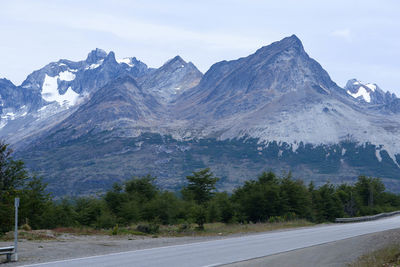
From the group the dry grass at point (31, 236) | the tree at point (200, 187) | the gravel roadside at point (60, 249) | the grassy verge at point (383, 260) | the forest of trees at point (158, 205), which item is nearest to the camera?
the grassy verge at point (383, 260)

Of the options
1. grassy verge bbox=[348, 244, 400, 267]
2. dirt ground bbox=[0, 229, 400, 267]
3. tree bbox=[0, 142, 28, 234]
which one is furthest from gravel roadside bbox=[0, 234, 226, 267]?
grassy verge bbox=[348, 244, 400, 267]

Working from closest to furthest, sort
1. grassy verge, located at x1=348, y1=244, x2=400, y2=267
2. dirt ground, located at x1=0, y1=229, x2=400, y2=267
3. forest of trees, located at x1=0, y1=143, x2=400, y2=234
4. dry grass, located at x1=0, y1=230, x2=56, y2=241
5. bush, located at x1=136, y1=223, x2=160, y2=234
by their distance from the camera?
grassy verge, located at x1=348, y1=244, x2=400, y2=267, dirt ground, located at x1=0, y1=229, x2=400, y2=267, dry grass, located at x1=0, y1=230, x2=56, y2=241, bush, located at x1=136, y1=223, x2=160, y2=234, forest of trees, located at x1=0, y1=143, x2=400, y2=234

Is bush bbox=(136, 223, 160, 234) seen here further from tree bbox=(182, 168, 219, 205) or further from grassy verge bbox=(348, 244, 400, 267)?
tree bbox=(182, 168, 219, 205)

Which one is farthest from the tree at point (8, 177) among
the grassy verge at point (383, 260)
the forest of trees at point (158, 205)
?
the grassy verge at point (383, 260)

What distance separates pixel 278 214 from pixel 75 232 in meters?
30.1

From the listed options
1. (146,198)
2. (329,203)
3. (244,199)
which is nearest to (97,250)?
(244,199)

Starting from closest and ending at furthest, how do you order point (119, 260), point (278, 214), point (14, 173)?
point (119, 260), point (14, 173), point (278, 214)

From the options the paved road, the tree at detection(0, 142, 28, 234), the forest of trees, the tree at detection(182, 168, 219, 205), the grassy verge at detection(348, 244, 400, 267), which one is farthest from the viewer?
the tree at detection(182, 168, 219, 205)

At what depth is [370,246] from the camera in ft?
87.2

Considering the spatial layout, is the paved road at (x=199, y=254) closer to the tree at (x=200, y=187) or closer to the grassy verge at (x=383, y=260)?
the grassy verge at (x=383, y=260)

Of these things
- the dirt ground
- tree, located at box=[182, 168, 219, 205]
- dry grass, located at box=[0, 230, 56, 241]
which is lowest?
the dirt ground

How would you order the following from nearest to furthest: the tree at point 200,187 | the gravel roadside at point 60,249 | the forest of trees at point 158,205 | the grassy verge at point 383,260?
the grassy verge at point 383,260
the gravel roadside at point 60,249
the forest of trees at point 158,205
the tree at point 200,187

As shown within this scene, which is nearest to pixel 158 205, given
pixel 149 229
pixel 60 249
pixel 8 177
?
pixel 149 229

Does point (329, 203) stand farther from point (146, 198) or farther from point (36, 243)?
point (36, 243)
